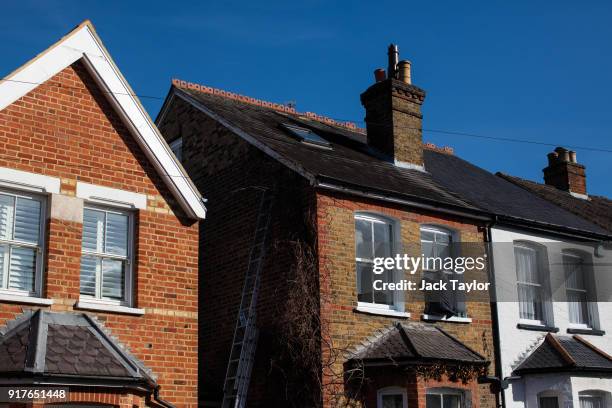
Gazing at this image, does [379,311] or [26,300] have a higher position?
[379,311]

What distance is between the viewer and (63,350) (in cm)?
1110

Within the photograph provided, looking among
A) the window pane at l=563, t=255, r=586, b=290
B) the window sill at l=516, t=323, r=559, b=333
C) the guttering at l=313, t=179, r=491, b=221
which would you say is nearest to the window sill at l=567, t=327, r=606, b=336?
the window sill at l=516, t=323, r=559, b=333

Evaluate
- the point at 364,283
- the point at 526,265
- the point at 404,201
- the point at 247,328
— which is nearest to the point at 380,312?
the point at 364,283

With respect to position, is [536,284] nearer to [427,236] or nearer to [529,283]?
[529,283]

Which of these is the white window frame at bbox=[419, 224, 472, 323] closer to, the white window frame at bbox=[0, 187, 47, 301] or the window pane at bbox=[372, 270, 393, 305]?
the window pane at bbox=[372, 270, 393, 305]

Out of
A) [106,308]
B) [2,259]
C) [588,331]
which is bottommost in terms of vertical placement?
[106,308]

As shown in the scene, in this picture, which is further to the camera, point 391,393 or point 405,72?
point 405,72

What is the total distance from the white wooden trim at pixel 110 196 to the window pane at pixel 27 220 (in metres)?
0.69

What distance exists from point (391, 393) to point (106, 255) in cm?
568

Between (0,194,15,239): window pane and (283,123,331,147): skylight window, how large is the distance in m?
7.66

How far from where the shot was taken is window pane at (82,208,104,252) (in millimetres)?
12703

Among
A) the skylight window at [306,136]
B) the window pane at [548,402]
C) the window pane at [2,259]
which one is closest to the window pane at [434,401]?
the window pane at [548,402]

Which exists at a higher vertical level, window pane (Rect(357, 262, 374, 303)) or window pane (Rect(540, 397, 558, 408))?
window pane (Rect(357, 262, 374, 303))

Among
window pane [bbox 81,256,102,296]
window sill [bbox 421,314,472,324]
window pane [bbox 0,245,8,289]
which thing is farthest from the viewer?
window sill [bbox 421,314,472,324]
